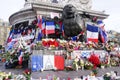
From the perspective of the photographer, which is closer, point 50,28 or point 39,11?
point 50,28

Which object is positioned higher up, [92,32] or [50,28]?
[50,28]

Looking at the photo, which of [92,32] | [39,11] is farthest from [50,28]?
[92,32]

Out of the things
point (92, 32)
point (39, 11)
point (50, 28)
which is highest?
point (39, 11)

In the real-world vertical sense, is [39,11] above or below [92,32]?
above

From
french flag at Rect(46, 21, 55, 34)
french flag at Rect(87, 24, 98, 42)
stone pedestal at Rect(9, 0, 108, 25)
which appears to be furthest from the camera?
stone pedestal at Rect(9, 0, 108, 25)

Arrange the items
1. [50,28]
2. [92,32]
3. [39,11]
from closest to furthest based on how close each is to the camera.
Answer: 1. [50,28]
2. [92,32]
3. [39,11]

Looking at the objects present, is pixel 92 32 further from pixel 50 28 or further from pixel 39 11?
pixel 39 11

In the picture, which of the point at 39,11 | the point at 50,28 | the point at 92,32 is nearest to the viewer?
the point at 50,28

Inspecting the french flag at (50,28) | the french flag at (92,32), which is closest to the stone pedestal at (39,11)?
the french flag at (50,28)

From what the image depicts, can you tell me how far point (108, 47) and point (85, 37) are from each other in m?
2.20

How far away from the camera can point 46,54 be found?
45.0 ft

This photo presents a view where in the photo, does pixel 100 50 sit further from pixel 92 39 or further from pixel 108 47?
pixel 92 39

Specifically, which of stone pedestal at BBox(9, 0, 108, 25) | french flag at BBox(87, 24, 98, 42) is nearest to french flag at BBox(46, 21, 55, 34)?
stone pedestal at BBox(9, 0, 108, 25)

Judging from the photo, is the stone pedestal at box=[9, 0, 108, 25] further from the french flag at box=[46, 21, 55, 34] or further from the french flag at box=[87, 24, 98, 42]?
the french flag at box=[87, 24, 98, 42]
